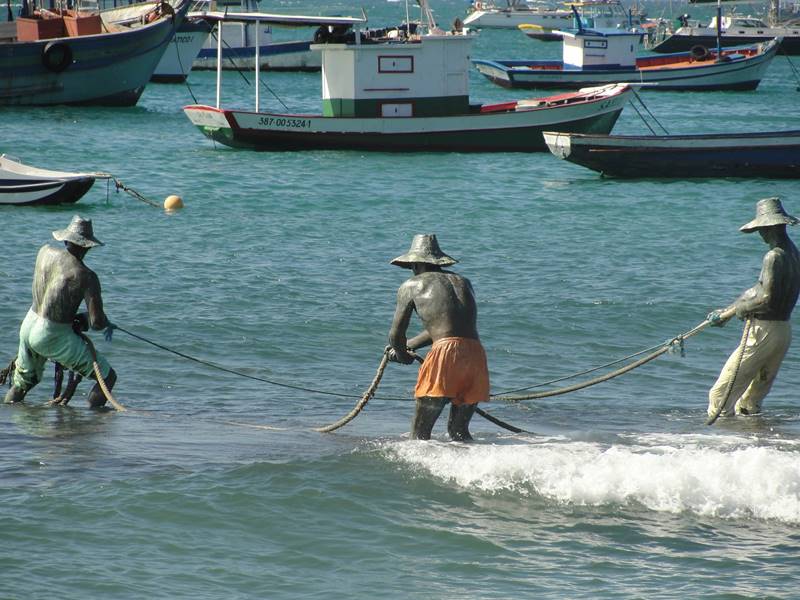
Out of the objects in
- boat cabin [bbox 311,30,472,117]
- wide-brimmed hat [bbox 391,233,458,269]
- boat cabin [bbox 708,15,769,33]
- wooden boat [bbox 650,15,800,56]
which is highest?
boat cabin [bbox 708,15,769,33]

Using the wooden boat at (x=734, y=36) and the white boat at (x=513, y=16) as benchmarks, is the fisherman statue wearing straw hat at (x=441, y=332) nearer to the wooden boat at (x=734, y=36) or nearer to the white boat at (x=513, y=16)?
the wooden boat at (x=734, y=36)

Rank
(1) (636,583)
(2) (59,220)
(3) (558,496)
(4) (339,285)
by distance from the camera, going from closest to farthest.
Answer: (1) (636,583) → (3) (558,496) → (4) (339,285) → (2) (59,220)

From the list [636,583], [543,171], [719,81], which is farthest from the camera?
[719,81]

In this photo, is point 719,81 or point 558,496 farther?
point 719,81

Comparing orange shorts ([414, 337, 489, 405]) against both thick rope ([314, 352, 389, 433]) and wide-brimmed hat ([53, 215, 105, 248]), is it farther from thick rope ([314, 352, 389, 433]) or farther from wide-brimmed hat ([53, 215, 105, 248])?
wide-brimmed hat ([53, 215, 105, 248])

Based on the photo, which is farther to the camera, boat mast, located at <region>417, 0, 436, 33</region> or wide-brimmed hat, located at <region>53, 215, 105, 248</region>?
boat mast, located at <region>417, 0, 436, 33</region>

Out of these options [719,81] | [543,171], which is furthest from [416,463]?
[719,81]

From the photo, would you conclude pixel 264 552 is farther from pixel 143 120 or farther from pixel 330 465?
pixel 143 120

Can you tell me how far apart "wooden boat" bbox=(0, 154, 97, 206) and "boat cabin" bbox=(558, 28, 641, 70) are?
95.1ft

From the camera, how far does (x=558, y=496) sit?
7594 millimetres

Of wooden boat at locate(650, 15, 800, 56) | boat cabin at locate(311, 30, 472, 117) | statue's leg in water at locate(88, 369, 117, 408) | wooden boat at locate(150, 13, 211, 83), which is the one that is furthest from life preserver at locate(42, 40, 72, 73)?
wooden boat at locate(650, 15, 800, 56)

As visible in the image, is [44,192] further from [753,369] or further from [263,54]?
[263,54]

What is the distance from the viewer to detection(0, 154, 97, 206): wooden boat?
20344mm

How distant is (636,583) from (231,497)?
2.57m
